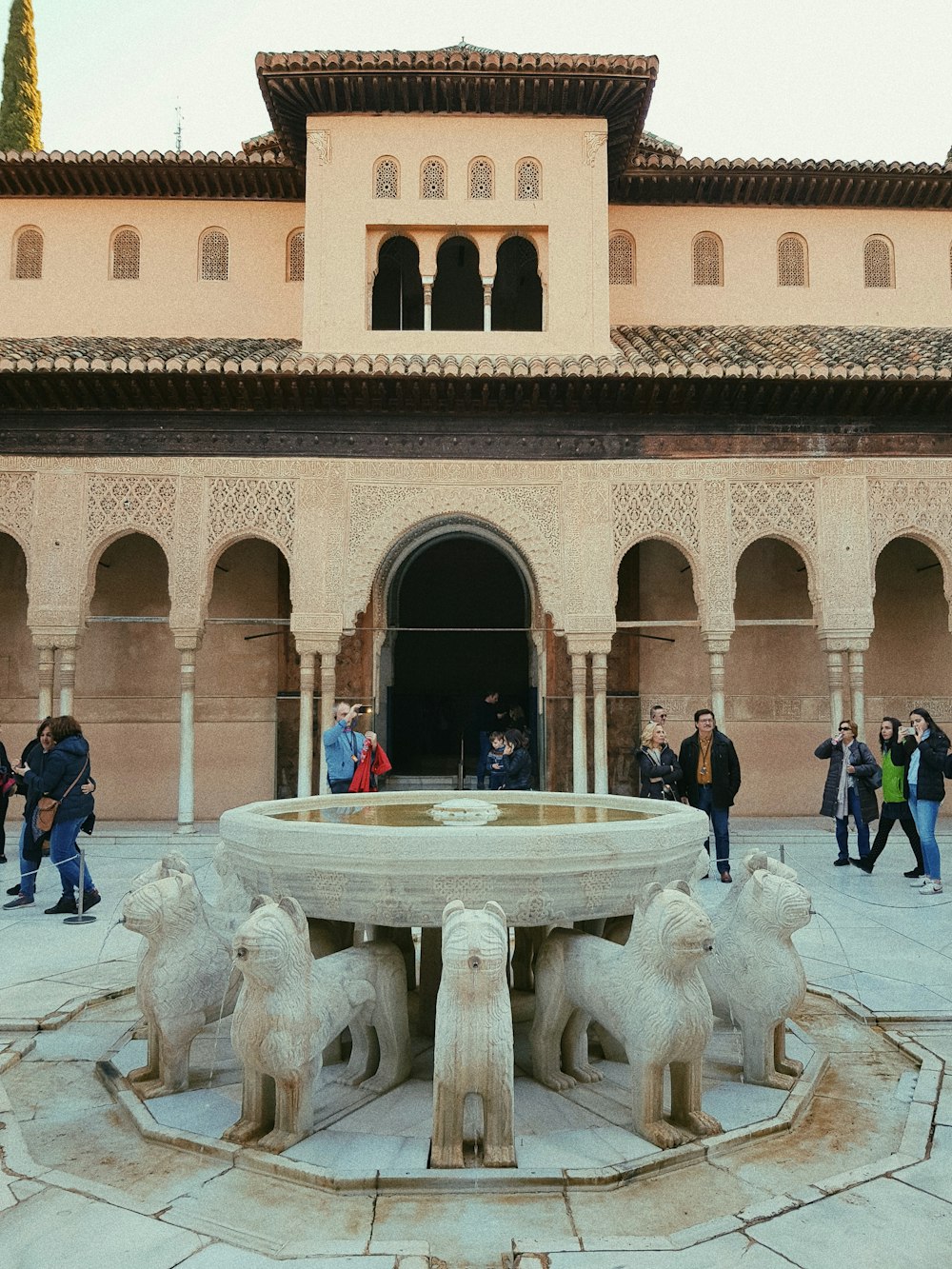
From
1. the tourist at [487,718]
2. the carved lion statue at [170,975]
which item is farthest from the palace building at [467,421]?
the carved lion statue at [170,975]

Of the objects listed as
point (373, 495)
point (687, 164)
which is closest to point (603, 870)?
point (373, 495)

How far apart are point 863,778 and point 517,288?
9383mm

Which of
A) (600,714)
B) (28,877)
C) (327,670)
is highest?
(327,670)

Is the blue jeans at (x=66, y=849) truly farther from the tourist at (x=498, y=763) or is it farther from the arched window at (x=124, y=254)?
the arched window at (x=124, y=254)

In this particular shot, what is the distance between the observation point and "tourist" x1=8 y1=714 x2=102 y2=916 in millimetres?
7203

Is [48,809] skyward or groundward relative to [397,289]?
groundward

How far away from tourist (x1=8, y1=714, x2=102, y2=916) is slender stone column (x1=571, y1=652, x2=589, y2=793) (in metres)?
6.59

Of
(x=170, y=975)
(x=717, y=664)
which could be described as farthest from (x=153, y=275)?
(x=170, y=975)

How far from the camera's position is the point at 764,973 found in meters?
3.88

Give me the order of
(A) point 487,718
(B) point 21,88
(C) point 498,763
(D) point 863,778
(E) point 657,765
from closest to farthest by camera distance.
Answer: (E) point 657,765 < (D) point 863,778 < (C) point 498,763 < (A) point 487,718 < (B) point 21,88

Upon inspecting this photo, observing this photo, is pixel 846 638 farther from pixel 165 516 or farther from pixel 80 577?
pixel 80 577

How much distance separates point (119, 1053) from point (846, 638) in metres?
10.5

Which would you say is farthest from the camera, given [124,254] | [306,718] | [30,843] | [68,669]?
[124,254]

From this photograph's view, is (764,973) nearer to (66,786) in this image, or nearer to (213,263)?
(66,786)
